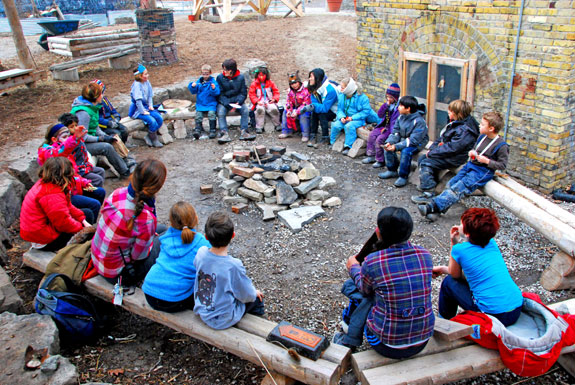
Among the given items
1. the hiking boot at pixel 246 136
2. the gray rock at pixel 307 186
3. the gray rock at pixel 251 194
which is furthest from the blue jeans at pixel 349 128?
the gray rock at pixel 251 194

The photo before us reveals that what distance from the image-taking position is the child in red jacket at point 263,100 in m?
9.64

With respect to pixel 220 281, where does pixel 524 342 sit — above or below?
below

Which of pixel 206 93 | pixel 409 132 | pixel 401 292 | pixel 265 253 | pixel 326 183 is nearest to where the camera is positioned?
pixel 401 292

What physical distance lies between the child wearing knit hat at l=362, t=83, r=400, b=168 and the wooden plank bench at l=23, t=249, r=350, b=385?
4.71m

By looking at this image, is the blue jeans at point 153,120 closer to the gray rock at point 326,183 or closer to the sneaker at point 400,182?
the gray rock at point 326,183

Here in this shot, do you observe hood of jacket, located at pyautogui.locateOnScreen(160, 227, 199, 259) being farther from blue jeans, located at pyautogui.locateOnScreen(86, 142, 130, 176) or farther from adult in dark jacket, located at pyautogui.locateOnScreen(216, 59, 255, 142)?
adult in dark jacket, located at pyautogui.locateOnScreen(216, 59, 255, 142)

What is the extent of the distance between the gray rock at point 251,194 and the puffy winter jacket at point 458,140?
8.26 feet

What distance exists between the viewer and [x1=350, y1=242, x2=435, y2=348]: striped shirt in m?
3.15

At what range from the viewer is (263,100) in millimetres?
9703

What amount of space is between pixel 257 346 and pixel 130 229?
4.89 feet

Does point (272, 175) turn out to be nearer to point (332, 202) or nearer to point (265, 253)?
point (332, 202)

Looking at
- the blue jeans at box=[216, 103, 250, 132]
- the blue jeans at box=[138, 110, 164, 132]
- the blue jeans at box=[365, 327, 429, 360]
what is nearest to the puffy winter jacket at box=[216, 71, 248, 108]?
the blue jeans at box=[216, 103, 250, 132]

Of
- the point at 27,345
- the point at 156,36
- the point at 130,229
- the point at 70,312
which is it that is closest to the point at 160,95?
the point at 156,36

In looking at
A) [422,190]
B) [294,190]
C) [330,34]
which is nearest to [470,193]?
[422,190]
